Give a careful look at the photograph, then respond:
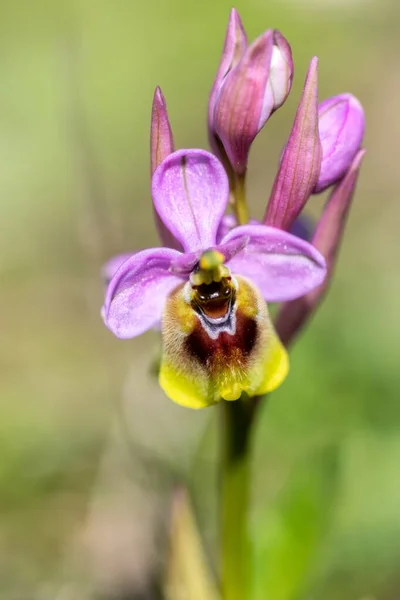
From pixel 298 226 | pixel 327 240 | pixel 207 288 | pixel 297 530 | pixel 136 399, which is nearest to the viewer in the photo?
pixel 207 288

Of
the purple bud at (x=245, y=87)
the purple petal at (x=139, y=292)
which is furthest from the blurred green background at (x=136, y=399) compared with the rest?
the purple bud at (x=245, y=87)

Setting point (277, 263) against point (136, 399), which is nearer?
point (277, 263)

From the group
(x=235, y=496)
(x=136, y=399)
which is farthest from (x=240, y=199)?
(x=136, y=399)

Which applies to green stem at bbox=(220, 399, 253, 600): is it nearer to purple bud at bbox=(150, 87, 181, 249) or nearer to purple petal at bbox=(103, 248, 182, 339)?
purple petal at bbox=(103, 248, 182, 339)

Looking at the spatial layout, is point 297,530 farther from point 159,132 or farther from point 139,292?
point 159,132

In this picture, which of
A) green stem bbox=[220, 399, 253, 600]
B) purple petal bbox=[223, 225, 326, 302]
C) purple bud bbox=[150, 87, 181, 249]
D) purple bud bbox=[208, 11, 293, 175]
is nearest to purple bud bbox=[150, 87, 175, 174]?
purple bud bbox=[150, 87, 181, 249]

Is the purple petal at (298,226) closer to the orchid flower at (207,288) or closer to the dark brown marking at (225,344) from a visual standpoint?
the orchid flower at (207,288)

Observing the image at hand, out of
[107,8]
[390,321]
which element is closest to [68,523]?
[390,321]
